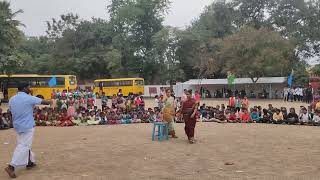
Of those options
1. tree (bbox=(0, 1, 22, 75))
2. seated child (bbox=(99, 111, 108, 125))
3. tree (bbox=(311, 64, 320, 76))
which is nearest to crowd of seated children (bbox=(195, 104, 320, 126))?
seated child (bbox=(99, 111, 108, 125))

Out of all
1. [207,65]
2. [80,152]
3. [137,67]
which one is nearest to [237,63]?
[207,65]

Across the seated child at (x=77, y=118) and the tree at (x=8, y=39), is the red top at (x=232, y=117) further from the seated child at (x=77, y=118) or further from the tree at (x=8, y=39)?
the tree at (x=8, y=39)

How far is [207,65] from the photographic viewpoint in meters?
48.3

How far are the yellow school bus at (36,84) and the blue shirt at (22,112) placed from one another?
1091 inches

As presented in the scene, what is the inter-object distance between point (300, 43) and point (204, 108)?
3302 cm

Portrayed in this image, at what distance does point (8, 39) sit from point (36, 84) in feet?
20.4

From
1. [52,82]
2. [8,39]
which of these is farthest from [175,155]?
[52,82]

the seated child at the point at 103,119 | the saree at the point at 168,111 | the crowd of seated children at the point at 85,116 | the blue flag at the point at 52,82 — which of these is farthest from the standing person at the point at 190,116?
the blue flag at the point at 52,82

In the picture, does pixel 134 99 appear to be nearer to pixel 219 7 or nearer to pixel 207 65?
pixel 207 65

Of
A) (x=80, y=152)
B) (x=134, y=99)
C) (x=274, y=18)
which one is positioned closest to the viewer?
(x=80, y=152)

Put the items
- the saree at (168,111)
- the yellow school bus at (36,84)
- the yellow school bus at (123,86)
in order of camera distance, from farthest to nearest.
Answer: the yellow school bus at (123,86)
the yellow school bus at (36,84)
the saree at (168,111)

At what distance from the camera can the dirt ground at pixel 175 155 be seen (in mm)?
8172

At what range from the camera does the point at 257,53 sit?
41.7m

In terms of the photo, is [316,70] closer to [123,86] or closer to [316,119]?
[123,86]
